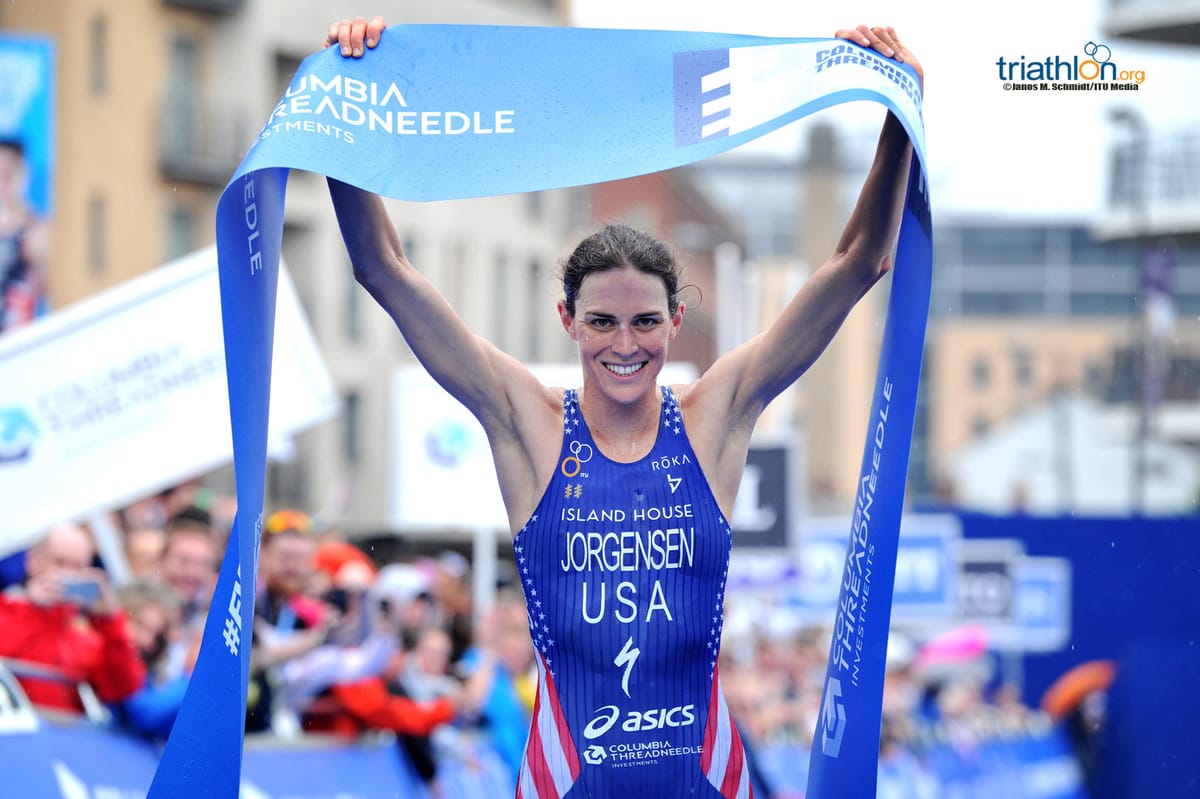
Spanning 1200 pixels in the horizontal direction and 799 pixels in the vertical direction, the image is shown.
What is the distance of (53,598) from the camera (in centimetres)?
632

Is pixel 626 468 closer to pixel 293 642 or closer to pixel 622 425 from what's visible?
pixel 622 425

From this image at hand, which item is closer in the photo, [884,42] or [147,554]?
[884,42]

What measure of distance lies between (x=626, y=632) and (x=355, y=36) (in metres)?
1.61

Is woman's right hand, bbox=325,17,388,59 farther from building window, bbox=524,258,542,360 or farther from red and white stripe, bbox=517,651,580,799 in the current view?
building window, bbox=524,258,542,360

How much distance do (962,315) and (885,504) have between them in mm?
78394

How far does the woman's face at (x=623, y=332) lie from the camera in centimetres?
396

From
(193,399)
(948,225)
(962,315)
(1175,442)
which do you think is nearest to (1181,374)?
(1175,442)

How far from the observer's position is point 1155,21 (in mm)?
23859

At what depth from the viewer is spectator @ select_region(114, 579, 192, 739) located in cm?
673

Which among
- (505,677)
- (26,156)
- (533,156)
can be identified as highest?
(26,156)

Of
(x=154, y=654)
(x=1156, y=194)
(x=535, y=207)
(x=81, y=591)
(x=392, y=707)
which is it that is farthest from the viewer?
(x=535, y=207)

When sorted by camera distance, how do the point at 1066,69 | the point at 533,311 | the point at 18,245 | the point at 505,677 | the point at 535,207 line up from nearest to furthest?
the point at 1066,69
the point at 505,677
the point at 18,245
the point at 535,207
the point at 533,311

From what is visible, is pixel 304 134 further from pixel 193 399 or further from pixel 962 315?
pixel 962 315

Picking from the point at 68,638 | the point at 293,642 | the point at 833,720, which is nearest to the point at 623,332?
the point at 833,720
